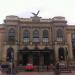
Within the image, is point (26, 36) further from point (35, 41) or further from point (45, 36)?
point (45, 36)

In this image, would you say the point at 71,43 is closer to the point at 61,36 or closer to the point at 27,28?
the point at 61,36

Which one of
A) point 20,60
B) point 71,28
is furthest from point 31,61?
point 71,28

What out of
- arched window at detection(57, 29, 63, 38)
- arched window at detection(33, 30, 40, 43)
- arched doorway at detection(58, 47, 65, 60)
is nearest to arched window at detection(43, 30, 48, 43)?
arched window at detection(33, 30, 40, 43)

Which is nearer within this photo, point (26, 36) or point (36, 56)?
point (36, 56)

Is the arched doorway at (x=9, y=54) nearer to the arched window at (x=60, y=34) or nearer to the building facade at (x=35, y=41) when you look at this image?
the building facade at (x=35, y=41)

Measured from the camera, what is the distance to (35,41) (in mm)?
50219

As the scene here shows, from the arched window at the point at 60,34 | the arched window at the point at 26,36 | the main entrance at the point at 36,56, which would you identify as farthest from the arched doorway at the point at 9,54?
the arched window at the point at 60,34

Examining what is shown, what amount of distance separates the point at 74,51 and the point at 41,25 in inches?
380

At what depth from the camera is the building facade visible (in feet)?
160

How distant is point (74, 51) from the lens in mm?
51125

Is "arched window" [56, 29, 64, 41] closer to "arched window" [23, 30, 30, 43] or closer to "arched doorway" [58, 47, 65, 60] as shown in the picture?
"arched doorway" [58, 47, 65, 60]

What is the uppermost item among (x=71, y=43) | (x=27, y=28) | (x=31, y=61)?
(x=27, y=28)

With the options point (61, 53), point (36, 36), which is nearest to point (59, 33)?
point (61, 53)

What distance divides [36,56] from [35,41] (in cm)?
343
